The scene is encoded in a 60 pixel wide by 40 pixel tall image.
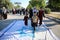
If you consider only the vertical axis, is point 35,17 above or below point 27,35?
above

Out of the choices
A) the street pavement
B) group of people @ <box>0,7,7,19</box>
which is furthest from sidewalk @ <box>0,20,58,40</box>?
group of people @ <box>0,7,7,19</box>

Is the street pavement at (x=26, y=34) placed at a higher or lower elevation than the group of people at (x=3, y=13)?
higher

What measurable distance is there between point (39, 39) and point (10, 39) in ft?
5.39

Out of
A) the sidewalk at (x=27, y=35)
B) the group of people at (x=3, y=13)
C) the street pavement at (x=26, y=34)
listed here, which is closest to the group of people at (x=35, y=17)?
the street pavement at (x=26, y=34)

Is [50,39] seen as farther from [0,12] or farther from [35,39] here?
[0,12]

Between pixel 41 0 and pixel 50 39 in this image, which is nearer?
pixel 50 39

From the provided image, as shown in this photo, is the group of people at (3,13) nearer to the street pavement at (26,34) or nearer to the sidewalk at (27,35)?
the street pavement at (26,34)

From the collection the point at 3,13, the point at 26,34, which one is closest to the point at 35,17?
the point at 26,34

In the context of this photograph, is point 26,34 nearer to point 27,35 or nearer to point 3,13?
point 27,35

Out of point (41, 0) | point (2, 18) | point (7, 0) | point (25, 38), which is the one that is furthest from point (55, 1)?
point (7, 0)

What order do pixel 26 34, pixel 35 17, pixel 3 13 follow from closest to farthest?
pixel 26 34 → pixel 35 17 → pixel 3 13

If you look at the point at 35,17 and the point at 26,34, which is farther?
the point at 35,17

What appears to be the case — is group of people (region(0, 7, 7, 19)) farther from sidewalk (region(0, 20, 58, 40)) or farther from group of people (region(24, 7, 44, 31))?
sidewalk (region(0, 20, 58, 40))

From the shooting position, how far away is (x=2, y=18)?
116 feet
